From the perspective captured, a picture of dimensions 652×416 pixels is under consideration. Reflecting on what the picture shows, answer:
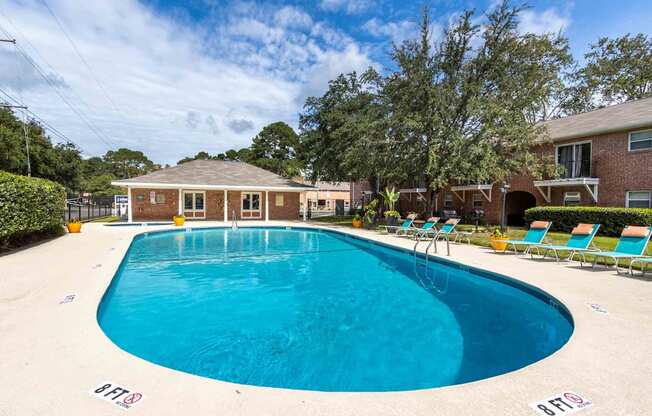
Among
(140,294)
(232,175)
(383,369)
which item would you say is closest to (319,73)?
(232,175)

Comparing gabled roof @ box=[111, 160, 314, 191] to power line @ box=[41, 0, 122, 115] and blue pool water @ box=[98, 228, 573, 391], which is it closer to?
power line @ box=[41, 0, 122, 115]

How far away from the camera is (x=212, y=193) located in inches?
933

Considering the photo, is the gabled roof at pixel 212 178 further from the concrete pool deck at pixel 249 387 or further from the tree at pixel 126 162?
the tree at pixel 126 162

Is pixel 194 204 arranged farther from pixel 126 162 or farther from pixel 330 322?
pixel 126 162

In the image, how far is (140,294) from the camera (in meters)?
6.82

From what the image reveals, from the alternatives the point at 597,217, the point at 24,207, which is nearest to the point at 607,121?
the point at 597,217

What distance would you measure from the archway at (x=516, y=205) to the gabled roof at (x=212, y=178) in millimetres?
14474

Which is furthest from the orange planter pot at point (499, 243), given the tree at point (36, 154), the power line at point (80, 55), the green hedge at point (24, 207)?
the tree at point (36, 154)

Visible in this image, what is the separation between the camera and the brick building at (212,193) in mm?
21625

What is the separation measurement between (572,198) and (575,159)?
219 cm

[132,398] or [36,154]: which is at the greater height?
[36,154]

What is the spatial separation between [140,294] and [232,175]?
18.7m

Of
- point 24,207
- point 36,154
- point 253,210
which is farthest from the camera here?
point 36,154

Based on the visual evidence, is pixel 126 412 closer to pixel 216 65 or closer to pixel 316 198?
pixel 216 65
